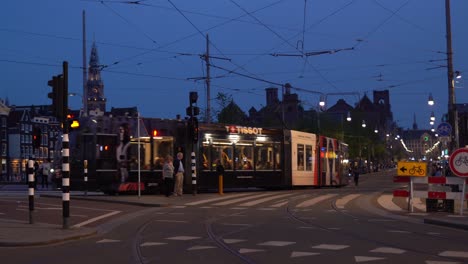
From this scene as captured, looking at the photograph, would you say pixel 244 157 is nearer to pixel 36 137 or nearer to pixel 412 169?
pixel 412 169

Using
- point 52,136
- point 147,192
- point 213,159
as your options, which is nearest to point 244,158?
point 213,159

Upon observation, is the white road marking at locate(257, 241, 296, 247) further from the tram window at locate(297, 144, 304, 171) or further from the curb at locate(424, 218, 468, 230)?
the tram window at locate(297, 144, 304, 171)

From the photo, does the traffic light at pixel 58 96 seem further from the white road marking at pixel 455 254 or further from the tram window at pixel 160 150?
the tram window at pixel 160 150

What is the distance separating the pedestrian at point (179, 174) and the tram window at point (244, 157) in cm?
456

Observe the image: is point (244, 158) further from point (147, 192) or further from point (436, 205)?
point (436, 205)

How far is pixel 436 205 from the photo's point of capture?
20.7 metres

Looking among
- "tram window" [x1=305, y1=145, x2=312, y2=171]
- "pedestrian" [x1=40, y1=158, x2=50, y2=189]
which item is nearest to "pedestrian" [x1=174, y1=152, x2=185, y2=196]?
"tram window" [x1=305, y1=145, x2=312, y2=171]

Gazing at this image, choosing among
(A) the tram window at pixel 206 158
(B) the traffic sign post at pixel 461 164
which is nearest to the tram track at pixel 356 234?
(B) the traffic sign post at pixel 461 164

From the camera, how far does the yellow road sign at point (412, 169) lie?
21031 mm

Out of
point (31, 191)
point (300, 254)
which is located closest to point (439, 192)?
point (300, 254)

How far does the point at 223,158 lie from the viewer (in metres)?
30.9

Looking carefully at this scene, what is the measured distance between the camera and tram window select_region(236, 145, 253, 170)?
103 feet

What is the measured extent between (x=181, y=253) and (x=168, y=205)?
1175cm

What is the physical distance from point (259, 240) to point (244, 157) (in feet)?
60.8
